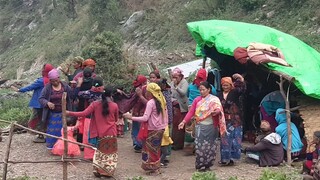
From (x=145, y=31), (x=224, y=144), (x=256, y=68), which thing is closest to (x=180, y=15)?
(x=145, y=31)

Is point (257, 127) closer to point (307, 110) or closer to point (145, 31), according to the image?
point (307, 110)

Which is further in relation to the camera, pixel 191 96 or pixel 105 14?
pixel 105 14

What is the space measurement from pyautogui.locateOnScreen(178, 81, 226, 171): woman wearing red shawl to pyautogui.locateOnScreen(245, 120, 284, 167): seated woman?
2.51ft

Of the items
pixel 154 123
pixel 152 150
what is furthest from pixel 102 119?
pixel 152 150

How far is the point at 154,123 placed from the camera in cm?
683

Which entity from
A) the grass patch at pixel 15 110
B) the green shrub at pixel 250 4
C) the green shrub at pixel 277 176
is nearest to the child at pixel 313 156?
the green shrub at pixel 277 176

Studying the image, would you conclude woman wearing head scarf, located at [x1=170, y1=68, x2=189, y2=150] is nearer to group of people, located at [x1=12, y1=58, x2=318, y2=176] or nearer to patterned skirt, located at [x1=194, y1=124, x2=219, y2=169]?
group of people, located at [x1=12, y1=58, x2=318, y2=176]

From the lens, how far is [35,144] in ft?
29.1

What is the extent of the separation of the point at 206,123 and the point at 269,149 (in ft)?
3.68

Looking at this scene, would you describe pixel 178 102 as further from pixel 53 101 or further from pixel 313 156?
pixel 313 156

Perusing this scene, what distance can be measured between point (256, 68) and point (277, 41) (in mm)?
573

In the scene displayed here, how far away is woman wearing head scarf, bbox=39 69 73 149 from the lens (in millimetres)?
7434

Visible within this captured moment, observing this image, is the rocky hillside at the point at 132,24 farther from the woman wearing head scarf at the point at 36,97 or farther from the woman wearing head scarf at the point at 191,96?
the woman wearing head scarf at the point at 191,96

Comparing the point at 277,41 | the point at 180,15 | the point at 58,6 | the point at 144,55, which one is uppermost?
the point at 58,6
